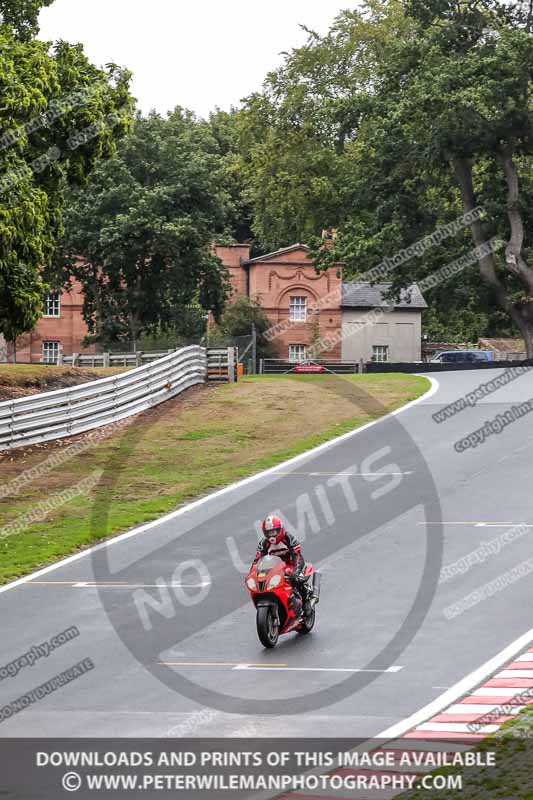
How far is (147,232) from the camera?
5625 cm

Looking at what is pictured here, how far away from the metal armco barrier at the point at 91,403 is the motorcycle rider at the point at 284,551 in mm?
14666

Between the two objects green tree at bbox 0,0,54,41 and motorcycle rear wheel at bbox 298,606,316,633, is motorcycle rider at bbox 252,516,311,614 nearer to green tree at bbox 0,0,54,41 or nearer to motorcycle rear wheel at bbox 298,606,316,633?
motorcycle rear wheel at bbox 298,606,316,633

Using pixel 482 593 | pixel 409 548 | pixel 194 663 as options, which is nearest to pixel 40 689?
pixel 194 663

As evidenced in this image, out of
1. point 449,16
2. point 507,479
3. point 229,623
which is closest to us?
point 229,623

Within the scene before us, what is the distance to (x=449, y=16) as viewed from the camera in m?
56.3

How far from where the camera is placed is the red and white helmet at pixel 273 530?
1409 centimetres

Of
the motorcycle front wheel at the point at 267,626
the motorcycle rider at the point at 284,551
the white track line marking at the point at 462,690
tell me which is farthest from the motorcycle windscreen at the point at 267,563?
the white track line marking at the point at 462,690

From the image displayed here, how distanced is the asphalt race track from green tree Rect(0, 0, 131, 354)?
8.59m

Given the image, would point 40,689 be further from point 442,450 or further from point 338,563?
point 442,450

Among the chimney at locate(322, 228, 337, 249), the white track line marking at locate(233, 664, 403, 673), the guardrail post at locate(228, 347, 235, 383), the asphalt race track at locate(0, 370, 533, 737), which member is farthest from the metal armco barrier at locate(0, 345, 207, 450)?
the chimney at locate(322, 228, 337, 249)

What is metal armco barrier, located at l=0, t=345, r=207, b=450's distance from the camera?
28509 mm

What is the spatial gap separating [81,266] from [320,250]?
12276 mm

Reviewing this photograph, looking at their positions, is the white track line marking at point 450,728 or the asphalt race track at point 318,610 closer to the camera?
the white track line marking at point 450,728

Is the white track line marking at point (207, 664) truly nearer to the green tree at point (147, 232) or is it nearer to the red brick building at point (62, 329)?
the green tree at point (147, 232)
